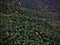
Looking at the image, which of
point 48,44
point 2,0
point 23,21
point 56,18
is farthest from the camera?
point 56,18

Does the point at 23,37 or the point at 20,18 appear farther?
the point at 20,18

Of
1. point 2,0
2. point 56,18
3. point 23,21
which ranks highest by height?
point 2,0

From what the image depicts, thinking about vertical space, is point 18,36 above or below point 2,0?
below

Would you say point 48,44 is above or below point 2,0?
below

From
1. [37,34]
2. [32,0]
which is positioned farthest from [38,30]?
[32,0]

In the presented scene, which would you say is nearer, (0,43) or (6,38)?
(0,43)

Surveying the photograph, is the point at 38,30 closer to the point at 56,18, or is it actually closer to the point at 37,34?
the point at 37,34

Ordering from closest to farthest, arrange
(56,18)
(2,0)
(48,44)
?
(48,44) → (2,0) → (56,18)

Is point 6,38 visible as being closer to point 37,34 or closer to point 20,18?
point 37,34

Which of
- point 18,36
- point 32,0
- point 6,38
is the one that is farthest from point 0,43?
point 32,0
